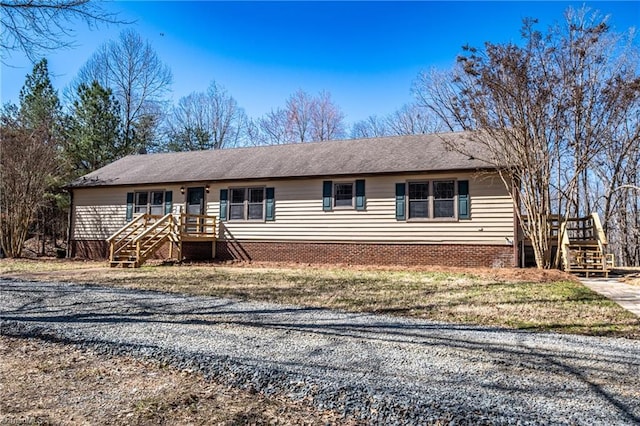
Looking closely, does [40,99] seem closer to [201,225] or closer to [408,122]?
[201,225]

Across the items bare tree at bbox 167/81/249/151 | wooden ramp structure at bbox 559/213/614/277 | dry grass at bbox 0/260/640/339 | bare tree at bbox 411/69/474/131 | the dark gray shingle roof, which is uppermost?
bare tree at bbox 167/81/249/151

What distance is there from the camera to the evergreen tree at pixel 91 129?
22172 mm

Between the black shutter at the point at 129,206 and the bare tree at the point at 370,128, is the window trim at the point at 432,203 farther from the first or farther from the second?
the bare tree at the point at 370,128

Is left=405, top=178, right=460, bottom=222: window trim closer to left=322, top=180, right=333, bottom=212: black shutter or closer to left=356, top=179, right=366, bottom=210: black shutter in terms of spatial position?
left=356, top=179, right=366, bottom=210: black shutter

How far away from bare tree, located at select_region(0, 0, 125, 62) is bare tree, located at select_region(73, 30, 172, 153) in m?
23.0

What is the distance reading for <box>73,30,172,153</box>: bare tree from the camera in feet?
91.1

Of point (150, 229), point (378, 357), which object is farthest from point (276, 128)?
point (378, 357)

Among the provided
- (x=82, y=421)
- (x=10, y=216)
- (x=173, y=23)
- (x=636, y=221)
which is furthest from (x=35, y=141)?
(x=636, y=221)

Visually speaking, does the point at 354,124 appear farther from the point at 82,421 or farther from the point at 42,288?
the point at 82,421

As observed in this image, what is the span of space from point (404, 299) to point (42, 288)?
6377mm

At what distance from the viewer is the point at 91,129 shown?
23031mm

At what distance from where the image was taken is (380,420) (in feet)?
7.52

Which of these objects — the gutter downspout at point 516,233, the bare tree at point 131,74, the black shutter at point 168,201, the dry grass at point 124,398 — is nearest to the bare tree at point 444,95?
the gutter downspout at point 516,233

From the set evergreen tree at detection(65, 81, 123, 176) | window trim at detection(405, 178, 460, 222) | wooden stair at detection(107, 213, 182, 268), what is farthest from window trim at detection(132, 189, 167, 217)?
window trim at detection(405, 178, 460, 222)
